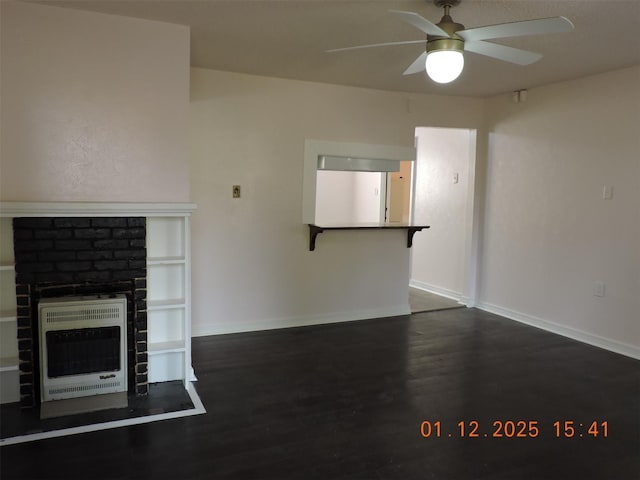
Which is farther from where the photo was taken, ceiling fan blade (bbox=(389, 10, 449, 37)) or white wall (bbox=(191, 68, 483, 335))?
white wall (bbox=(191, 68, 483, 335))

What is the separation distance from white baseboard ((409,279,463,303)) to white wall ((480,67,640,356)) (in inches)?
19.3

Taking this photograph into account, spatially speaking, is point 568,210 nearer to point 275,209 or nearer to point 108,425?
point 275,209

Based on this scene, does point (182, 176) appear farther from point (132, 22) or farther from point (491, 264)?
point (491, 264)

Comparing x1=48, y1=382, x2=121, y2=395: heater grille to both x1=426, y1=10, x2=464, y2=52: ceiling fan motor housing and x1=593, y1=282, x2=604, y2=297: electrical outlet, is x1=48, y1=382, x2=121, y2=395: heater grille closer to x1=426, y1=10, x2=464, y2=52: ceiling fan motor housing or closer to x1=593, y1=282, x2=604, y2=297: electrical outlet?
x1=426, y1=10, x2=464, y2=52: ceiling fan motor housing

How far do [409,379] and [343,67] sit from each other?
7.88 feet

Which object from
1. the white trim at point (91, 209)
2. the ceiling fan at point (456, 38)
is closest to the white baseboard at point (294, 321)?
the white trim at point (91, 209)

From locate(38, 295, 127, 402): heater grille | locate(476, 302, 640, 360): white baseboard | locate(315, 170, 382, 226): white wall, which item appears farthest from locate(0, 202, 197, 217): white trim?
locate(315, 170, 382, 226): white wall

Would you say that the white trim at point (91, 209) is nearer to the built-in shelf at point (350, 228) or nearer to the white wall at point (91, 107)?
the white wall at point (91, 107)

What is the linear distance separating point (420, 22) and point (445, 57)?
278mm

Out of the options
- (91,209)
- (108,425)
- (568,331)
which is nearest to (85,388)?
(108,425)

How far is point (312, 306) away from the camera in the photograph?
4.56m

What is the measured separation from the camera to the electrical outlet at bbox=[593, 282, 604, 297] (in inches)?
159

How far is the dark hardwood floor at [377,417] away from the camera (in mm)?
2234

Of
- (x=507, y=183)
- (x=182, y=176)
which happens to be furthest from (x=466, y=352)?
(x=182, y=176)
